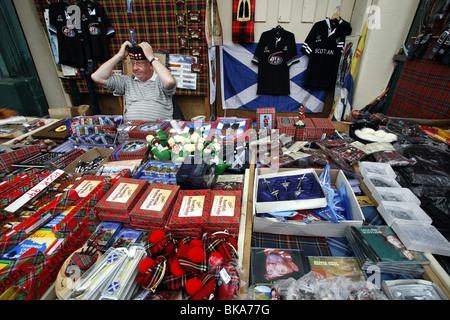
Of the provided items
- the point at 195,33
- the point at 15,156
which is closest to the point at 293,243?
the point at 15,156

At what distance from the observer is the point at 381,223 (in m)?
1.30

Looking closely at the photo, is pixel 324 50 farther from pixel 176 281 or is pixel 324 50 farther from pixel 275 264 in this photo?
pixel 176 281

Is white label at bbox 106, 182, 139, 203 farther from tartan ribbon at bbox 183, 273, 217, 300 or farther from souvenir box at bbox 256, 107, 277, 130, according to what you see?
souvenir box at bbox 256, 107, 277, 130

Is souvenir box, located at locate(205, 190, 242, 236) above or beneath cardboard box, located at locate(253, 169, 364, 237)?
above

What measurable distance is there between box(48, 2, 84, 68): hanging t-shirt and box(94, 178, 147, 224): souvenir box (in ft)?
12.3

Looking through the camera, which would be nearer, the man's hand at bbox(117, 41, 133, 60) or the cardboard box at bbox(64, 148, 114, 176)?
the cardboard box at bbox(64, 148, 114, 176)

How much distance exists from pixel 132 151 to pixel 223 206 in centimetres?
105

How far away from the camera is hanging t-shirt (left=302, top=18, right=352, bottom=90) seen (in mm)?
3477

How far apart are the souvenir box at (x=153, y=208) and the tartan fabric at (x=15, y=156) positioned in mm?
1360

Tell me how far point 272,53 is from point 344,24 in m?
1.19

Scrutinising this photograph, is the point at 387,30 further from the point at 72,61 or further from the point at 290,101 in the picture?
the point at 72,61

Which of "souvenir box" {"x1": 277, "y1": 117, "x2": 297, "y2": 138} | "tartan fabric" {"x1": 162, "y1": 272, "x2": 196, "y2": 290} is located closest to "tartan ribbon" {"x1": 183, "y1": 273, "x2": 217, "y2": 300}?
"tartan fabric" {"x1": 162, "y1": 272, "x2": 196, "y2": 290}

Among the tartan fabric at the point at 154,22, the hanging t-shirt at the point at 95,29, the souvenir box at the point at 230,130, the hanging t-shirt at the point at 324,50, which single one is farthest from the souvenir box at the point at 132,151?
the hanging t-shirt at the point at 324,50
